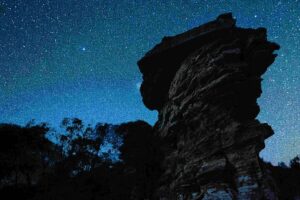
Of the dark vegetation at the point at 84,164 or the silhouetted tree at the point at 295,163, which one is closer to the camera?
the dark vegetation at the point at 84,164

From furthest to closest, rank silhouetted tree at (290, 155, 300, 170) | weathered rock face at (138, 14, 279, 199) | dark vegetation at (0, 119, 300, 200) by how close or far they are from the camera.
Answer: silhouetted tree at (290, 155, 300, 170), dark vegetation at (0, 119, 300, 200), weathered rock face at (138, 14, 279, 199)

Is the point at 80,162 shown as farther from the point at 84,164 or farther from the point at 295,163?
the point at 295,163

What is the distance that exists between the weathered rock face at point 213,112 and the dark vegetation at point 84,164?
305 cm

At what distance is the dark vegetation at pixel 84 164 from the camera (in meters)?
34.6

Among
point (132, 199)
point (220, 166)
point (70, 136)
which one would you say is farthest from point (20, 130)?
point (220, 166)

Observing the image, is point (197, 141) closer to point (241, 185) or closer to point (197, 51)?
point (241, 185)

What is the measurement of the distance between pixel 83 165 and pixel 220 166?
2046 cm

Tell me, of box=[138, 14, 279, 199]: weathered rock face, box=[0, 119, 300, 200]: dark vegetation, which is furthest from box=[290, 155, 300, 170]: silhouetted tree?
box=[138, 14, 279, 199]: weathered rock face

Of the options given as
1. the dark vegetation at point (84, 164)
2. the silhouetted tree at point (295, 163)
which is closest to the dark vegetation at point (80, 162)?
the dark vegetation at point (84, 164)

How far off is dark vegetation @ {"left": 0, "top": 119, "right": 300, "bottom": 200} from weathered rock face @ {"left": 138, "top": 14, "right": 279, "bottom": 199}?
305cm

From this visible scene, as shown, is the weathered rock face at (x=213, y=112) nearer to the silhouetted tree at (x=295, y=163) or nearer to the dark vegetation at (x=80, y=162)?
the dark vegetation at (x=80, y=162)

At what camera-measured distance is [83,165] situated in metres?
37.7

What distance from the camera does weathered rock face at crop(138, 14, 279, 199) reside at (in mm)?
24750

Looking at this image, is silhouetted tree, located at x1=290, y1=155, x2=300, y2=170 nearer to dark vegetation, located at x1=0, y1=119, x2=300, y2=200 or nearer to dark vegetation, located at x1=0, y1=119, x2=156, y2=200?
dark vegetation, located at x1=0, y1=119, x2=300, y2=200
